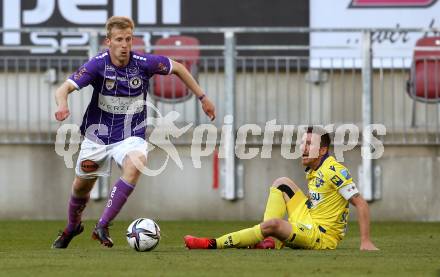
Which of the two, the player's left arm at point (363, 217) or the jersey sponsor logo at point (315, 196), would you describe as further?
the jersey sponsor logo at point (315, 196)

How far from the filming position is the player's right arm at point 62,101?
33.0 ft

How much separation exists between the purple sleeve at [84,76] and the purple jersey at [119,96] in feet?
0.06

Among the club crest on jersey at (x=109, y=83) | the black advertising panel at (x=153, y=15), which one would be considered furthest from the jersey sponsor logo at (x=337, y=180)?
the black advertising panel at (x=153, y=15)

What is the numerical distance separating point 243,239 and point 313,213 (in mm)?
642

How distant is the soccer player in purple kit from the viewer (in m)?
10.9

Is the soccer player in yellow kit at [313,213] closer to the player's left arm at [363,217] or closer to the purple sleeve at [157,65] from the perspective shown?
the player's left arm at [363,217]

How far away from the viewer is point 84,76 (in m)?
10.9

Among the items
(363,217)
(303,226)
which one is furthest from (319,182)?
(363,217)

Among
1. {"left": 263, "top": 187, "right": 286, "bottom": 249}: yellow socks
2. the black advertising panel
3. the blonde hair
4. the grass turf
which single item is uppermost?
the black advertising panel

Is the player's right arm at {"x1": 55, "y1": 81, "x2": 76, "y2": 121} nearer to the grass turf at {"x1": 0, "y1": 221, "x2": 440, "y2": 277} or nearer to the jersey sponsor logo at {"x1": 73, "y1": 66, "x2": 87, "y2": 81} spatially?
the jersey sponsor logo at {"x1": 73, "y1": 66, "x2": 87, "y2": 81}

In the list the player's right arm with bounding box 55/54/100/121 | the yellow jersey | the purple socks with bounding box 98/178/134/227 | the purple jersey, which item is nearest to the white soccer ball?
the purple socks with bounding box 98/178/134/227

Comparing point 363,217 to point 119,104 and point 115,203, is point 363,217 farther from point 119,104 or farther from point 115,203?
point 119,104

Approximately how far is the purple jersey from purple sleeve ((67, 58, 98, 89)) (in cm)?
2

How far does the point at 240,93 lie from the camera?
16.8 m
